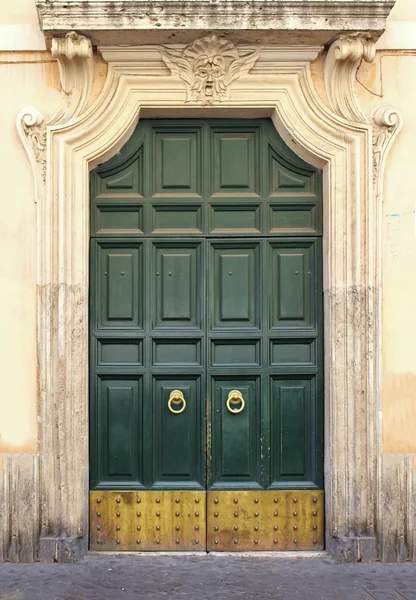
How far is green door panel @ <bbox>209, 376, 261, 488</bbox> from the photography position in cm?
586

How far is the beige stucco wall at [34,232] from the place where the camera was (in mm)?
5660

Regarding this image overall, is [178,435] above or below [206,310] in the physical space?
below

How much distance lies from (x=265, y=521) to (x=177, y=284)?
1887 millimetres

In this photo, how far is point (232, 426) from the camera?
5875mm

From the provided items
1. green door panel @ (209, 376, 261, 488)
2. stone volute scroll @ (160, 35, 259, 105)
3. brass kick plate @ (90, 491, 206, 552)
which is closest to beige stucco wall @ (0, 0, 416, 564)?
stone volute scroll @ (160, 35, 259, 105)

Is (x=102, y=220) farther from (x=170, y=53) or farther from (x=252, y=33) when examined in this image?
(x=252, y=33)

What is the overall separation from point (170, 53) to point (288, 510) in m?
3.47

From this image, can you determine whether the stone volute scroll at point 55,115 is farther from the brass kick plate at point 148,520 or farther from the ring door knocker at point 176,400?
the brass kick plate at point 148,520

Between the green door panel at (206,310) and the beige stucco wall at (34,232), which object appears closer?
the beige stucco wall at (34,232)

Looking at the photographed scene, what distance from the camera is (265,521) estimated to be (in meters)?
5.81

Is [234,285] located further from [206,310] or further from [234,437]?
[234,437]

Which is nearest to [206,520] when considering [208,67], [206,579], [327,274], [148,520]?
[148,520]

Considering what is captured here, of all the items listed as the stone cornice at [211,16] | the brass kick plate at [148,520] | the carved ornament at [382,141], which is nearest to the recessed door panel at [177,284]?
the brass kick plate at [148,520]

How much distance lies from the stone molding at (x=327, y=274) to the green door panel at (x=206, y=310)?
8.3 inches
